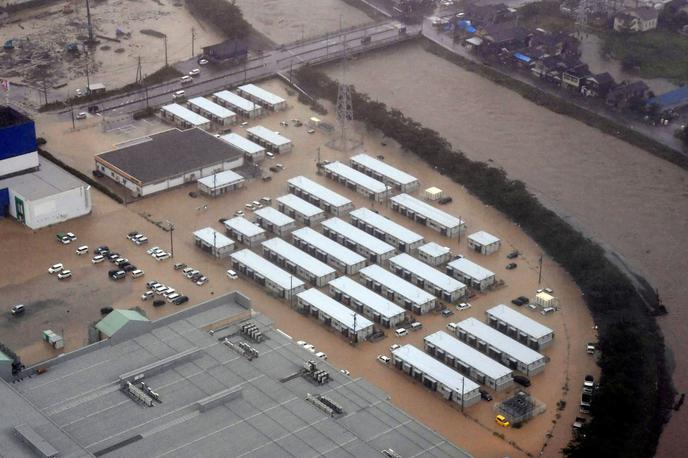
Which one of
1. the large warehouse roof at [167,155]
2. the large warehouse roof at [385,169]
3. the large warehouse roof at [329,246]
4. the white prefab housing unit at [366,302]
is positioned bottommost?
the large warehouse roof at [167,155]

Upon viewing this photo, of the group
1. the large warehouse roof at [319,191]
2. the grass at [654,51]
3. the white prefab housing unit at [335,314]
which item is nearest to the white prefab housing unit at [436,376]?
the white prefab housing unit at [335,314]

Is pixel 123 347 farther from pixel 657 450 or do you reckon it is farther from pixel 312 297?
pixel 657 450

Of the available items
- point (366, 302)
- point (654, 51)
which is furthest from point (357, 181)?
point (654, 51)

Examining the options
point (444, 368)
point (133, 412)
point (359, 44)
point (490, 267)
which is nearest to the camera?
point (133, 412)

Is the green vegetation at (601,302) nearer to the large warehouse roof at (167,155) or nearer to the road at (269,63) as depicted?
the road at (269,63)

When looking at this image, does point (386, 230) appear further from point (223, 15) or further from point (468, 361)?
point (223, 15)

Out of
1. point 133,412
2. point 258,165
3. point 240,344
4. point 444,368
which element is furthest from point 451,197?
point 133,412
